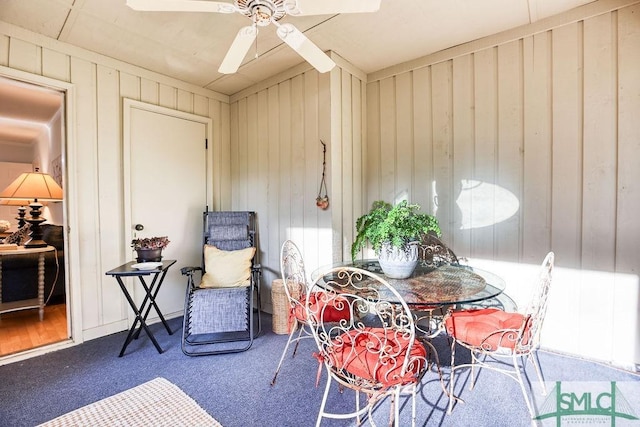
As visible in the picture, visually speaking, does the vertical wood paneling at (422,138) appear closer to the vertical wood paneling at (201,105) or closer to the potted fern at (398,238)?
the potted fern at (398,238)

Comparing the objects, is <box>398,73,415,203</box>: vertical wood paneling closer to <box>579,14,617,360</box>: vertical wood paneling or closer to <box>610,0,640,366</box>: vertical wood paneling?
<box>579,14,617,360</box>: vertical wood paneling

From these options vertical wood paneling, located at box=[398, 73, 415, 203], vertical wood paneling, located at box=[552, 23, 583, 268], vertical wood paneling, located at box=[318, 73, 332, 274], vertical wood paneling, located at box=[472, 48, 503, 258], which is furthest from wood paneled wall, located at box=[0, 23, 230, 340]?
vertical wood paneling, located at box=[552, 23, 583, 268]

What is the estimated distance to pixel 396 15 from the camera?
2.33 m

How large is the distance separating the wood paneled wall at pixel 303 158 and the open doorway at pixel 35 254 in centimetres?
175

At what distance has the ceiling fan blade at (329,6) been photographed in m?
1.54

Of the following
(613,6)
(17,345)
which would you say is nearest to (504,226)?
(613,6)

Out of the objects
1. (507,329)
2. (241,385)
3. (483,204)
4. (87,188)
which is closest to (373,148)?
(483,204)

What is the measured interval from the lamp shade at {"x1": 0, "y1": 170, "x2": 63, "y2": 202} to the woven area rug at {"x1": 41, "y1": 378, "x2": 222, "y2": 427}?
9.22ft

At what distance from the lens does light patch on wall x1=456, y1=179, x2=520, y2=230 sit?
Result: 254 cm

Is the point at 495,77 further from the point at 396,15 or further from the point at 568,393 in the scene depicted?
→ the point at 568,393

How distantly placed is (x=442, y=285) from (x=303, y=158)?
1.82 metres

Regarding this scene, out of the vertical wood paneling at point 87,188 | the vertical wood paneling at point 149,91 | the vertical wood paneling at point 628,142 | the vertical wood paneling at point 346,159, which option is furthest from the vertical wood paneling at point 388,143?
the vertical wood paneling at point 87,188

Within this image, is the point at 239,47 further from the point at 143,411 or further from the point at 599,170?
the point at 599,170

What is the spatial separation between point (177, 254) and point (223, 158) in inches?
50.0
